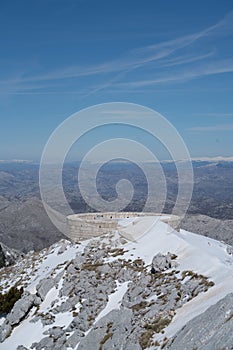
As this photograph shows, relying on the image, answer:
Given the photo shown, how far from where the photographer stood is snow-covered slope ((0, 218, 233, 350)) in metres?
18.3

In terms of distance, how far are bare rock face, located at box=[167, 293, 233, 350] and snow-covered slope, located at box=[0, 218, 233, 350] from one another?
0.99 meters

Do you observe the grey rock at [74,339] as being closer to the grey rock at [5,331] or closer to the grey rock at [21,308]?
the grey rock at [5,331]

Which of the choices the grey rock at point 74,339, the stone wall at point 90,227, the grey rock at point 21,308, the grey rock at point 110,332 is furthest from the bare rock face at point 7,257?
the grey rock at point 110,332

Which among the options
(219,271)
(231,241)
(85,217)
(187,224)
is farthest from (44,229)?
(219,271)

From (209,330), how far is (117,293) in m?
9.12

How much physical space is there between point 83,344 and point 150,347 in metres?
4.46

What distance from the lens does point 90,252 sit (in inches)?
1132

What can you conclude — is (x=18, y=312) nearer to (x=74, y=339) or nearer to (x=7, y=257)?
(x=74, y=339)

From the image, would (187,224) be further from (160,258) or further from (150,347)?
(150,347)

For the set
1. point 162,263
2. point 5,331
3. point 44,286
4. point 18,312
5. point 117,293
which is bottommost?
point 5,331

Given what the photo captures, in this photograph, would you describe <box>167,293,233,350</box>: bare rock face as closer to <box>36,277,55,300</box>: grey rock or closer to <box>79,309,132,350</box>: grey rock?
<box>79,309,132,350</box>: grey rock

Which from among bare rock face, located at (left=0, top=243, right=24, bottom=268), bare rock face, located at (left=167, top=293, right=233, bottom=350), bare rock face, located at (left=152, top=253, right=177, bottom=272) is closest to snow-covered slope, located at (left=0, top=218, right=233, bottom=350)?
bare rock face, located at (left=152, top=253, right=177, bottom=272)

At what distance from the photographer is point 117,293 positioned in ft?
75.8

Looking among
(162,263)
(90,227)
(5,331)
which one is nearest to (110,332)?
(162,263)
